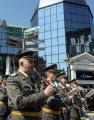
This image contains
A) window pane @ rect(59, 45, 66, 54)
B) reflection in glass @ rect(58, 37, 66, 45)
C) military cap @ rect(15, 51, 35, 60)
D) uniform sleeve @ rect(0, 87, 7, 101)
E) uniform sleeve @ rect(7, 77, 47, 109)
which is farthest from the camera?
reflection in glass @ rect(58, 37, 66, 45)

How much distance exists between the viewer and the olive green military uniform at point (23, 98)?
4.82 m

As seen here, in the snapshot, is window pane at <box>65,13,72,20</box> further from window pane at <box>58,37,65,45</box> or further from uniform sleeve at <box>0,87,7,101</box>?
uniform sleeve at <box>0,87,7,101</box>

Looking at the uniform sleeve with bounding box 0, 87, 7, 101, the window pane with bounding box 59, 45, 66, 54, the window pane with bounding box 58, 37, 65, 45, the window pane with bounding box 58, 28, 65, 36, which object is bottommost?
the window pane with bounding box 59, 45, 66, 54

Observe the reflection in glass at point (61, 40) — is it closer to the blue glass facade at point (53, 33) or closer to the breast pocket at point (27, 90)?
the blue glass facade at point (53, 33)

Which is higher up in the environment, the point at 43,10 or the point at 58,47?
the point at 43,10

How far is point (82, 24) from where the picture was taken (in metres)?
54.8

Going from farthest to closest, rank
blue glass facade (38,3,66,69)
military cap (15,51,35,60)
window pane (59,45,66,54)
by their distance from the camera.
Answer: blue glass facade (38,3,66,69) < window pane (59,45,66,54) < military cap (15,51,35,60)

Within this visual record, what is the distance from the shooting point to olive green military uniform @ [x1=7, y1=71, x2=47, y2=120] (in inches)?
190

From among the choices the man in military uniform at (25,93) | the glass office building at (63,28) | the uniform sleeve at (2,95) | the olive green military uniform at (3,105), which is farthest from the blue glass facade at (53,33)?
the man in military uniform at (25,93)

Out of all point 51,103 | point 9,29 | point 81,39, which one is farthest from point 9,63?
point 51,103

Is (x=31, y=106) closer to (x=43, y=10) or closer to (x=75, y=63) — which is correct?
(x=75, y=63)

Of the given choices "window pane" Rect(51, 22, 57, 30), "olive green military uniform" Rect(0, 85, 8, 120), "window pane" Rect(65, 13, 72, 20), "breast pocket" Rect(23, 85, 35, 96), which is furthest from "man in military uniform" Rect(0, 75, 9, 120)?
"window pane" Rect(65, 13, 72, 20)

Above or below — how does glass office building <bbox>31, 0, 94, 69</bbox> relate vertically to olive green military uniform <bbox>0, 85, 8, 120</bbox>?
above

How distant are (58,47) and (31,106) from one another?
4709cm
